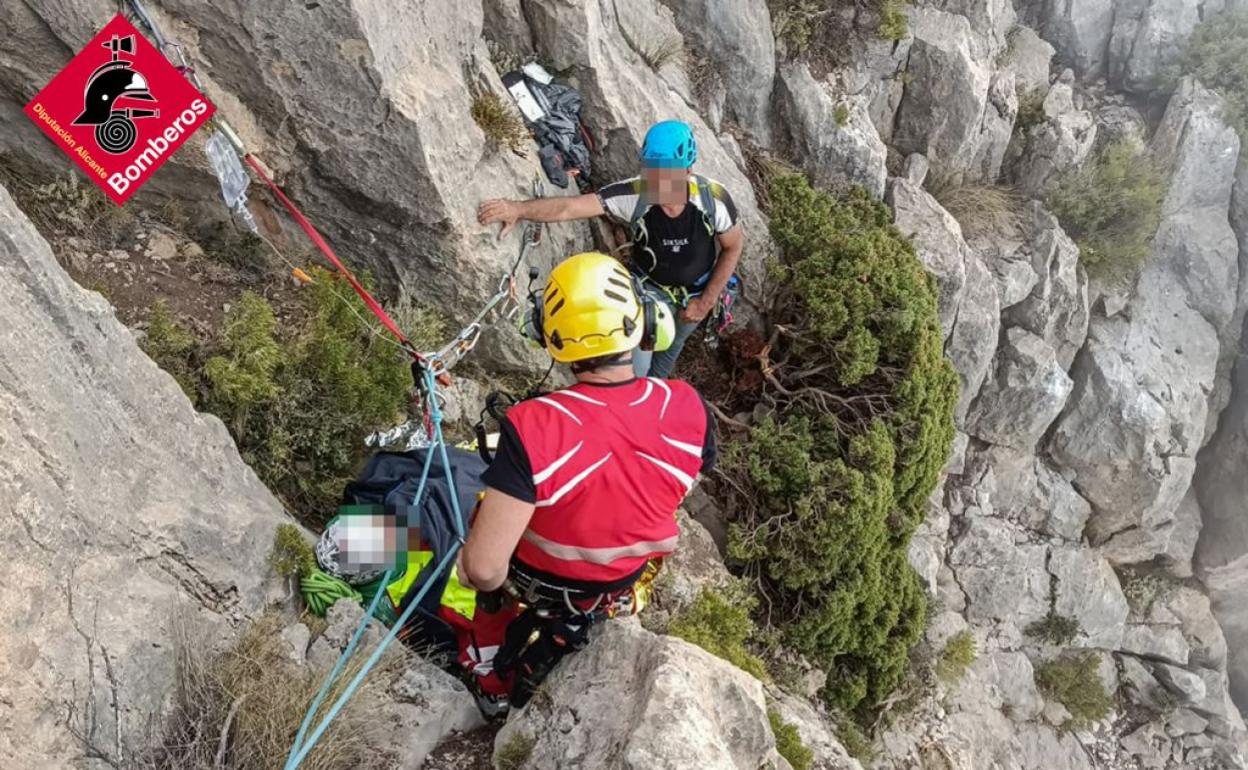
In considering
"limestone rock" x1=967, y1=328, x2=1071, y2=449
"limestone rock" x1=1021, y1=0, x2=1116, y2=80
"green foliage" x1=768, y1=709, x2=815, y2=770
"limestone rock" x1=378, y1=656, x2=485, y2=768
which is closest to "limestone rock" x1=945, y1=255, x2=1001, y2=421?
"limestone rock" x1=967, y1=328, x2=1071, y2=449

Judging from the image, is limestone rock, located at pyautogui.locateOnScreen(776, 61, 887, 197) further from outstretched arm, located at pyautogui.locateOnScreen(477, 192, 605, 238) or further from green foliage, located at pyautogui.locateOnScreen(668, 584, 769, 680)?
green foliage, located at pyautogui.locateOnScreen(668, 584, 769, 680)

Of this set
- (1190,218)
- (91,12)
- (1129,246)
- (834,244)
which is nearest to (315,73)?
(91,12)

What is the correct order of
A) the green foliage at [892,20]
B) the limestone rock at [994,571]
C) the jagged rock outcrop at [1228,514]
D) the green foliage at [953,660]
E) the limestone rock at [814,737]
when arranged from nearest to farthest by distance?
1. the limestone rock at [814,737]
2. the green foliage at [892,20]
3. the green foliage at [953,660]
4. the limestone rock at [994,571]
5. the jagged rock outcrop at [1228,514]

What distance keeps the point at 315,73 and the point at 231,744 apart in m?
3.99

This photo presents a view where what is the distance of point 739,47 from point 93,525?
304 inches

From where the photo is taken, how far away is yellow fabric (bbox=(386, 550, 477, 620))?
14.8ft

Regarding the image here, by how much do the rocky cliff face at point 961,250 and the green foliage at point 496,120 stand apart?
138 mm

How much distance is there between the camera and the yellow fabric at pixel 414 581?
450 cm

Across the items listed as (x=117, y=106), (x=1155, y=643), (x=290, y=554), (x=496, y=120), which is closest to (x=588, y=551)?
(x=290, y=554)

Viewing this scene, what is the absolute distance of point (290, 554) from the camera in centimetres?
418

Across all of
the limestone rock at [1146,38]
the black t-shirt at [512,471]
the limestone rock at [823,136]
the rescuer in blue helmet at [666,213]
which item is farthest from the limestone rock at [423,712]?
the limestone rock at [1146,38]

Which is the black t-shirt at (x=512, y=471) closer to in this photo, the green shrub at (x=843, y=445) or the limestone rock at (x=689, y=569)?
the limestone rock at (x=689, y=569)

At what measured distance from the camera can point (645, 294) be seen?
3.70 m

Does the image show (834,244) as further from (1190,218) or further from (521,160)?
(1190,218)
